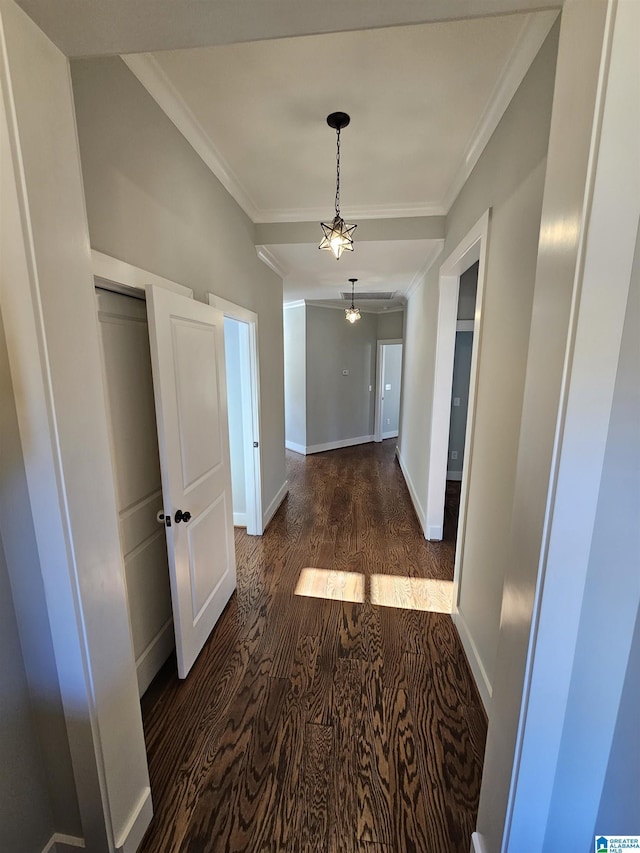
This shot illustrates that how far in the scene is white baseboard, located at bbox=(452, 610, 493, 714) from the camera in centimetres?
165

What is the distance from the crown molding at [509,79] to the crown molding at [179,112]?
141 cm

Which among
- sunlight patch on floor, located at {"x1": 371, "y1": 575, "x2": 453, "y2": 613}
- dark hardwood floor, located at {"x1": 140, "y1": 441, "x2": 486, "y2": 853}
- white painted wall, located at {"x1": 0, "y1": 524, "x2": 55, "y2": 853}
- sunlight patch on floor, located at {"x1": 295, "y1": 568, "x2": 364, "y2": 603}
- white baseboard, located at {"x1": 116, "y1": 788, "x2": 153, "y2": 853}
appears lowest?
dark hardwood floor, located at {"x1": 140, "y1": 441, "x2": 486, "y2": 853}

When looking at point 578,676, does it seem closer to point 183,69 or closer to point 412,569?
point 412,569

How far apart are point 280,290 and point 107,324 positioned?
108 inches

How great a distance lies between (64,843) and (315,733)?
90 cm

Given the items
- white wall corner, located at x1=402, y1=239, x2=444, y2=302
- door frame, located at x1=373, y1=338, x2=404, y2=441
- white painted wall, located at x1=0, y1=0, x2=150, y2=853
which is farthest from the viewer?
Answer: door frame, located at x1=373, y1=338, x2=404, y2=441

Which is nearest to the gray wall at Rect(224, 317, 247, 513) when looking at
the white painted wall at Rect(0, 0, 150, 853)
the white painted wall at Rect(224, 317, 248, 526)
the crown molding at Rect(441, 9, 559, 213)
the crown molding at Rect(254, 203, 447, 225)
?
the white painted wall at Rect(224, 317, 248, 526)

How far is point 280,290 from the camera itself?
392 centimetres

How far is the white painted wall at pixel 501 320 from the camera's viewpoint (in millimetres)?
1304

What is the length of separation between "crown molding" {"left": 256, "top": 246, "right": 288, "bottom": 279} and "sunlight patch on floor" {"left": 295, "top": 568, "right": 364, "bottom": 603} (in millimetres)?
2701

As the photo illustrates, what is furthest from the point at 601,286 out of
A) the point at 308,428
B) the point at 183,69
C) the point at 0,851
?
the point at 308,428

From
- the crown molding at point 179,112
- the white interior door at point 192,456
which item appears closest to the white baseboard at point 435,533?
the white interior door at point 192,456

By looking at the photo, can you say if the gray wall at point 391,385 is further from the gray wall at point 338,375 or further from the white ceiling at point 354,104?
the white ceiling at point 354,104

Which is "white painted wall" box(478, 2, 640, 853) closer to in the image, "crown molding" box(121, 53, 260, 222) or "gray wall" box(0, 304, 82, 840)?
"gray wall" box(0, 304, 82, 840)
